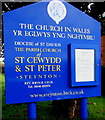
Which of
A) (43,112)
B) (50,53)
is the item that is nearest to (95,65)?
(50,53)

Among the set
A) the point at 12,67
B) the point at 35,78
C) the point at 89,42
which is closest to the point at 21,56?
the point at 12,67

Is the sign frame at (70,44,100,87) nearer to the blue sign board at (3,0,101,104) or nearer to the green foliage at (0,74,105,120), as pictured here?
the blue sign board at (3,0,101,104)

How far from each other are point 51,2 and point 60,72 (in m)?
0.99

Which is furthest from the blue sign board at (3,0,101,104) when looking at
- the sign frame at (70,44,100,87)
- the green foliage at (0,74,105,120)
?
the green foliage at (0,74,105,120)

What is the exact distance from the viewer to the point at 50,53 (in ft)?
9.69

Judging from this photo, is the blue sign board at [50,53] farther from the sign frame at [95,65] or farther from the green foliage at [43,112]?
the green foliage at [43,112]

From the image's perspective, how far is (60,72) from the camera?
3.03 metres

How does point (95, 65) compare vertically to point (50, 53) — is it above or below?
below

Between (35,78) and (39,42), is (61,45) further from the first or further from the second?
(35,78)

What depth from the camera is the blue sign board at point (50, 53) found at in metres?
2.74

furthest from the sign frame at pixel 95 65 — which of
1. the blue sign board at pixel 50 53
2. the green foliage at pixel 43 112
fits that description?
the green foliage at pixel 43 112

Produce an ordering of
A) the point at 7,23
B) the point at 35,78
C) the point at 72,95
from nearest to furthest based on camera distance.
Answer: the point at 7,23
the point at 35,78
the point at 72,95

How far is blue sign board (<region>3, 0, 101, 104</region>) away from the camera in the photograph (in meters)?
2.74

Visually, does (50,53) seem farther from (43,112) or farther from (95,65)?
(43,112)
